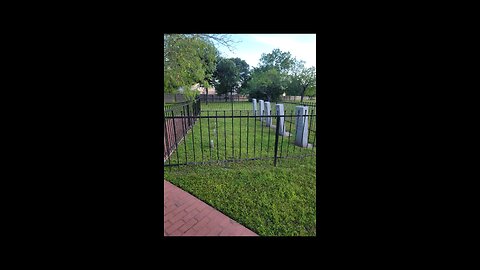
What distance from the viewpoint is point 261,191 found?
139 inches

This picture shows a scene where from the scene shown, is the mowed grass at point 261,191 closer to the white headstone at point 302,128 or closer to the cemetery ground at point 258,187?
the cemetery ground at point 258,187

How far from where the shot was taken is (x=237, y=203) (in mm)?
3135

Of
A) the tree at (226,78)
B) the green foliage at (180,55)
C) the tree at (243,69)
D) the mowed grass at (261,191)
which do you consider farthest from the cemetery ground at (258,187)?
the tree at (243,69)

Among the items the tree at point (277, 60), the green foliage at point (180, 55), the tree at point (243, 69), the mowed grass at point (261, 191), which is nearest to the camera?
the mowed grass at point (261, 191)


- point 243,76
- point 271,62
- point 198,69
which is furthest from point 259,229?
point 243,76

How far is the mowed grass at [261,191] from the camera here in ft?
8.88

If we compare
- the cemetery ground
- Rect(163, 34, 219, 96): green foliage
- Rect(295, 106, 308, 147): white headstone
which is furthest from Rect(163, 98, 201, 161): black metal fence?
Rect(295, 106, 308, 147): white headstone

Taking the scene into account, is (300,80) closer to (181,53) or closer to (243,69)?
(243,69)

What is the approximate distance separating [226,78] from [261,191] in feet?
133

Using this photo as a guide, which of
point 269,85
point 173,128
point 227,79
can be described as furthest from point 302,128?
point 227,79

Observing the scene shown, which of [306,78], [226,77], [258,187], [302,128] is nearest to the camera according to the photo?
[258,187]

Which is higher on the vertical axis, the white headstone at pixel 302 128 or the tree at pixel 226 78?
the tree at pixel 226 78

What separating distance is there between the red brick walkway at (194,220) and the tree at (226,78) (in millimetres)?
38981
